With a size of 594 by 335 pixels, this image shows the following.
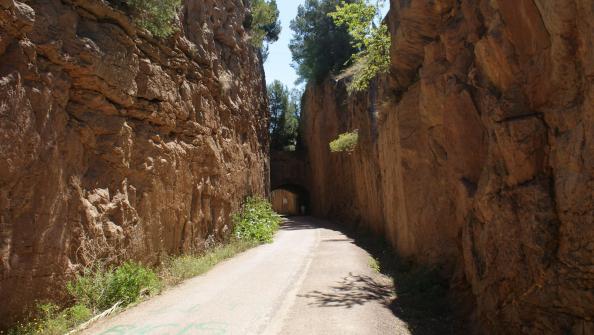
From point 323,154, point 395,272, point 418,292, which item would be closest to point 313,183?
point 323,154

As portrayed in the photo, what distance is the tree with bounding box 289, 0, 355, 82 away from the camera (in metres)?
34.2

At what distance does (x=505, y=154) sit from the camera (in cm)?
603

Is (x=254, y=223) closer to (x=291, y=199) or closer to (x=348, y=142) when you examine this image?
(x=348, y=142)

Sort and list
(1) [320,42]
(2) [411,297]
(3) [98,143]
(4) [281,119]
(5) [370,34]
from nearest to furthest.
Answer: (2) [411,297]
(3) [98,143]
(5) [370,34]
(1) [320,42]
(4) [281,119]

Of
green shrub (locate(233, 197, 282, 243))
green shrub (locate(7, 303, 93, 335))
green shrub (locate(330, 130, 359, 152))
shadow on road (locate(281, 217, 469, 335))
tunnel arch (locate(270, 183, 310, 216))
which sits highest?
green shrub (locate(330, 130, 359, 152))

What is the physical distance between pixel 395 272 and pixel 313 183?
89.1 ft

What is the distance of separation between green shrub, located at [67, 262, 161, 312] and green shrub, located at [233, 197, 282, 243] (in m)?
8.11

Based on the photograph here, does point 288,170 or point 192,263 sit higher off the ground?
point 288,170

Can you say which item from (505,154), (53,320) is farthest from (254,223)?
(505,154)

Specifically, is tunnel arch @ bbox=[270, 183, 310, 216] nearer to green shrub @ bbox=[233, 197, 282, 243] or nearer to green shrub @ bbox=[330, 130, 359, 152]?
green shrub @ bbox=[330, 130, 359, 152]

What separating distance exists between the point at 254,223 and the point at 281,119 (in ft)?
88.3

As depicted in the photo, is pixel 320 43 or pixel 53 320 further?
pixel 320 43

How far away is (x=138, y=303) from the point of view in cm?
857

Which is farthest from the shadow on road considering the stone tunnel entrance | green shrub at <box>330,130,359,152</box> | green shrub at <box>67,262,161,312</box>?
the stone tunnel entrance
